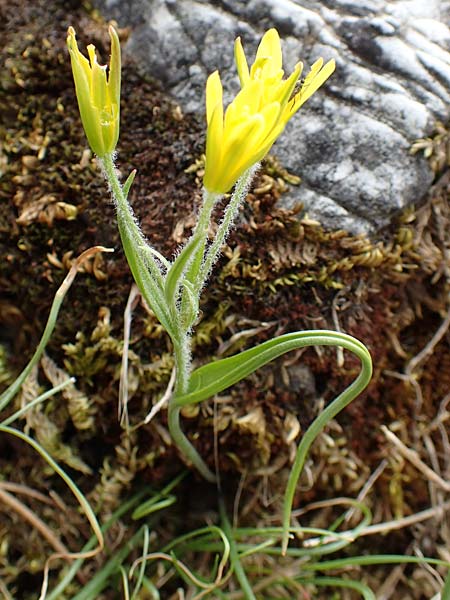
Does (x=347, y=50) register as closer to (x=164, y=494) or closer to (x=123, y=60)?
(x=123, y=60)

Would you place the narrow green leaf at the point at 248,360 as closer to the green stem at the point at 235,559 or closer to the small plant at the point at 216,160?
the small plant at the point at 216,160

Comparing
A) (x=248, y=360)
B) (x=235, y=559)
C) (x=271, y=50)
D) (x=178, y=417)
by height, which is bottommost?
(x=235, y=559)

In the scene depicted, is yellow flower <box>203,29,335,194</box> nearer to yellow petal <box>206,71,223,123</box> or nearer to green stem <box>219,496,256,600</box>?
yellow petal <box>206,71,223,123</box>

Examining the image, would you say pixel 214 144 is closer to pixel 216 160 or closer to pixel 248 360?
pixel 216 160

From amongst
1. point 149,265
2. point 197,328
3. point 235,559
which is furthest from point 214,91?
point 235,559

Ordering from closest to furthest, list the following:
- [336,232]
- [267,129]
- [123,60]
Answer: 1. [267,129]
2. [336,232]
3. [123,60]

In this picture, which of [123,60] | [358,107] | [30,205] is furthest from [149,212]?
[358,107]
